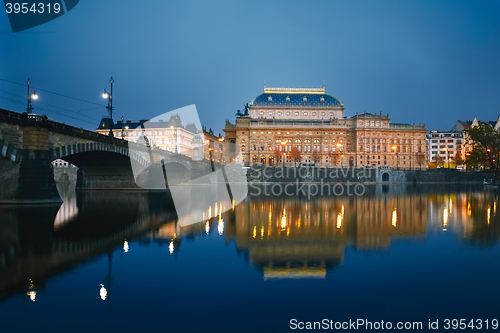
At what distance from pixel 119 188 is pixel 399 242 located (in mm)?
50619

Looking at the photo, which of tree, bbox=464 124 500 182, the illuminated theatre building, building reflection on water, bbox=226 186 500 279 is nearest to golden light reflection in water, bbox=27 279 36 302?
building reflection on water, bbox=226 186 500 279

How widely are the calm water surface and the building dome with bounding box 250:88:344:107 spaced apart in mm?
139887

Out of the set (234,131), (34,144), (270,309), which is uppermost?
(234,131)

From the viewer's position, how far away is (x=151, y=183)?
68000mm

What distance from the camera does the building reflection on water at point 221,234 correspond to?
14.0 metres

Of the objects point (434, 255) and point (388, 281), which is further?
point (434, 255)

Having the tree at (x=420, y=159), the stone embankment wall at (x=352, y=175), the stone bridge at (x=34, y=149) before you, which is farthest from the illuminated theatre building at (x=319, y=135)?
the stone bridge at (x=34, y=149)

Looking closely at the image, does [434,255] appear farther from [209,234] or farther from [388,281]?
[209,234]

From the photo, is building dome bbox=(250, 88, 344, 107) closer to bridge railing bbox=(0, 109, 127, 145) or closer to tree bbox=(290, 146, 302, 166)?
tree bbox=(290, 146, 302, 166)

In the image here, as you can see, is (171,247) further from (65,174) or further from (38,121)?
(65,174)

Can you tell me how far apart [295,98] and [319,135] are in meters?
17.4

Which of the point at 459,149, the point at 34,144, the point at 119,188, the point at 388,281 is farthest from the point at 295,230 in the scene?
the point at 459,149

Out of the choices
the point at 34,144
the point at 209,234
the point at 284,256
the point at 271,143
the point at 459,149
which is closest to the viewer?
the point at 284,256


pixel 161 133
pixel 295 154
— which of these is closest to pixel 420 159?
pixel 295 154
